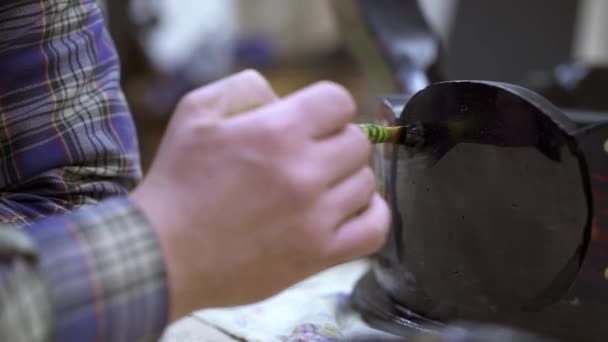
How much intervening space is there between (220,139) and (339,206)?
0.22 ft

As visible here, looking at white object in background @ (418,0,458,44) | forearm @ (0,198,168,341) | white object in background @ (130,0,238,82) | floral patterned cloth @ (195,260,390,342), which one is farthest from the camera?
white object in background @ (130,0,238,82)

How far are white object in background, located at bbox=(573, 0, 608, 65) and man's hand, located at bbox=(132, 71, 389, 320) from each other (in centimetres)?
187

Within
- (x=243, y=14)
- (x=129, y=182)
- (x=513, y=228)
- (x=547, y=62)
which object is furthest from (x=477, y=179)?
(x=243, y=14)

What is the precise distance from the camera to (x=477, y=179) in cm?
43

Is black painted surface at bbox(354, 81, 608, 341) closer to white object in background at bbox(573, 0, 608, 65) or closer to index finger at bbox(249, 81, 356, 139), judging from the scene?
index finger at bbox(249, 81, 356, 139)

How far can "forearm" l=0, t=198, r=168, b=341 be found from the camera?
0.30 meters

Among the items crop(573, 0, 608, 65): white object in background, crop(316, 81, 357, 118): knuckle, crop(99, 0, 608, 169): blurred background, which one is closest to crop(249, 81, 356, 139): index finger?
crop(316, 81, 357, 118): knuckle

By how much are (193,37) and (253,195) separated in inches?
97.5

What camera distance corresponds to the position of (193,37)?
2.70 m

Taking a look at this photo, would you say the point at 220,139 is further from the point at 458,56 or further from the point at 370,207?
the point at 458,56

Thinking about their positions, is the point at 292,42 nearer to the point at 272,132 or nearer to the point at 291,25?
the point at 291,25

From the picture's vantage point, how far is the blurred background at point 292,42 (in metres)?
1.94

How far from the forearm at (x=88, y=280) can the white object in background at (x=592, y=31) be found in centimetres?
193

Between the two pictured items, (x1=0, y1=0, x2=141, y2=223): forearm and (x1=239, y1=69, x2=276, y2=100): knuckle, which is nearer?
(x1=239, y1=69, x2=276, y2=100): knuckle
